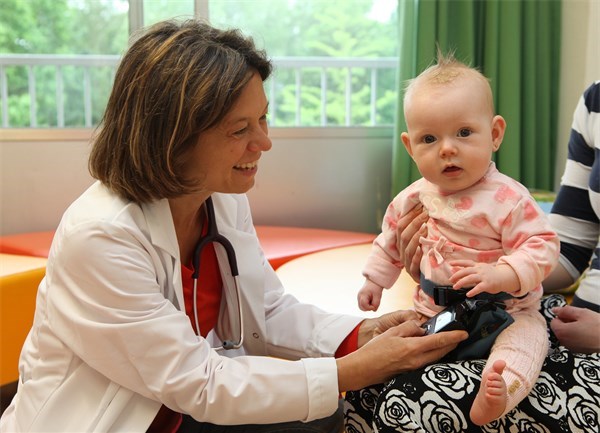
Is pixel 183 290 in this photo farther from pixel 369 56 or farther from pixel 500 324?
pixel 369 56

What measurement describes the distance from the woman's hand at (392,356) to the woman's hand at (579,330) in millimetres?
318

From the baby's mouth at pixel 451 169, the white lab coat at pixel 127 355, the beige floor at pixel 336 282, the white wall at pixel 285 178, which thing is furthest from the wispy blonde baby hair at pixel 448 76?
the white wall at pixel 285 178

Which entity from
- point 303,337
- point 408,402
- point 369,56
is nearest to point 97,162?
point 303,337

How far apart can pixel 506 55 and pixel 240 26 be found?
4.69 ft

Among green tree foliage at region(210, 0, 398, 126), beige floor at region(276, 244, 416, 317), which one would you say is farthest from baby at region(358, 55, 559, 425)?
green tree foliage at region(210, 0, 398, 126)

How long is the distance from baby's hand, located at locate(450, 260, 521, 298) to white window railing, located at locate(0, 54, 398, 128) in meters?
3.04

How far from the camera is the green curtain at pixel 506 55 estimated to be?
3.83 meters

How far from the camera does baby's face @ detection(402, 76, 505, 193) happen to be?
137 cm

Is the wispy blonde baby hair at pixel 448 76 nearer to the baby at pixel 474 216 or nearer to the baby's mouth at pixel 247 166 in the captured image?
the baby at pixel 474 216

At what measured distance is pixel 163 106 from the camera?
4.34 ft

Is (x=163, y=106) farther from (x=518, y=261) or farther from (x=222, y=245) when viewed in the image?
(x=518, y=261)

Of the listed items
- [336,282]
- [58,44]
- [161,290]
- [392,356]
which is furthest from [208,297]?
[58,44]

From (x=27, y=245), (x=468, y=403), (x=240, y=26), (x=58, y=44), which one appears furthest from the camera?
(x=58, y=44)

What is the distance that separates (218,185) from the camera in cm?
143
